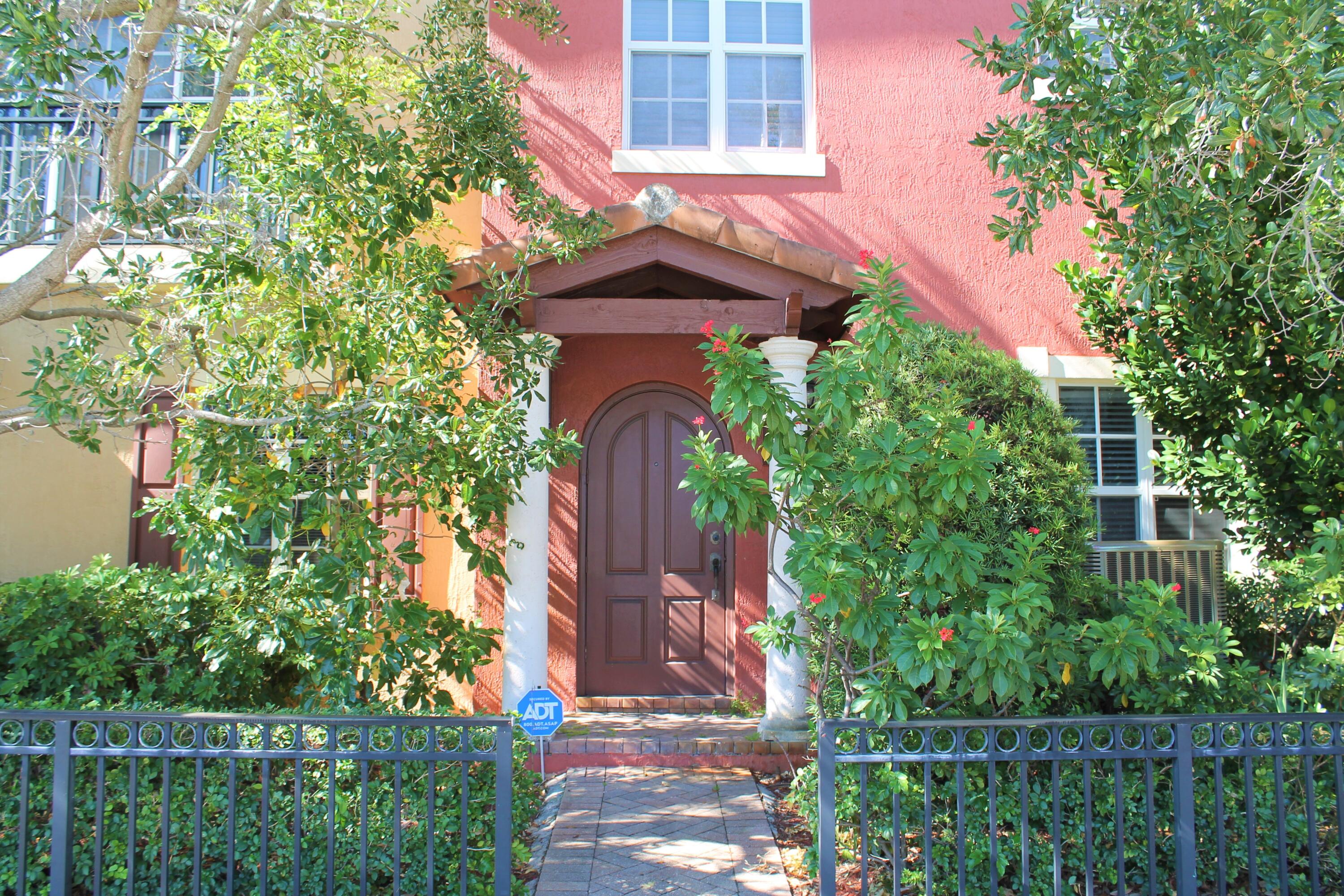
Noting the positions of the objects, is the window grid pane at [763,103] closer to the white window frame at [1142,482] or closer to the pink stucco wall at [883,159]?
the pink stucco wall at [883,159]

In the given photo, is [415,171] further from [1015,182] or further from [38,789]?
[1015,182]

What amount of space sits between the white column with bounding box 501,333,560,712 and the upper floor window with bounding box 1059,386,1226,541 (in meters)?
4.06

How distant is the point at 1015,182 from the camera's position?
673cm

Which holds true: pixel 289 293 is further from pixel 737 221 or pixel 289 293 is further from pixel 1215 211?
pixel 1215 211

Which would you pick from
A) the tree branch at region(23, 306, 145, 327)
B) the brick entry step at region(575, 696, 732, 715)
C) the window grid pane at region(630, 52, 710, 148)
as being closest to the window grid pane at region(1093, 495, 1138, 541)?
the brick entry step at region(575, 696, 732, 715)

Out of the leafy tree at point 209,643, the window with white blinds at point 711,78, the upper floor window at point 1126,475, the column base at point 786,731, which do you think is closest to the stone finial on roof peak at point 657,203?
the window with white blinds at point 711,78

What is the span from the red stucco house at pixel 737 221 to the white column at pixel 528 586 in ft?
2.07

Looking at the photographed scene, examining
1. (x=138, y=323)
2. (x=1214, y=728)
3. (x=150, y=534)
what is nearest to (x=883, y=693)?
(x=1214, y=728)

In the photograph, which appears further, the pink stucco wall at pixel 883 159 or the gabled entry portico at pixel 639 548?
the pink stucco wall at pixel 883 159

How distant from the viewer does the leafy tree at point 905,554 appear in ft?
11.5

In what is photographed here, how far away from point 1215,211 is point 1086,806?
265 centimetres

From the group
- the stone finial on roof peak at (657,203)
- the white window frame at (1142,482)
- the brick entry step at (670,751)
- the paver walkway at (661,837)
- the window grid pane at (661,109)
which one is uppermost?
the window grid pane at (661,109)

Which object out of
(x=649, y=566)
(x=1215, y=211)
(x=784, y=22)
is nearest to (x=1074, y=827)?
(x=1215, y=211)

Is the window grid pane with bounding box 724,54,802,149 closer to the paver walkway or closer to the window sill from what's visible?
the window sill
